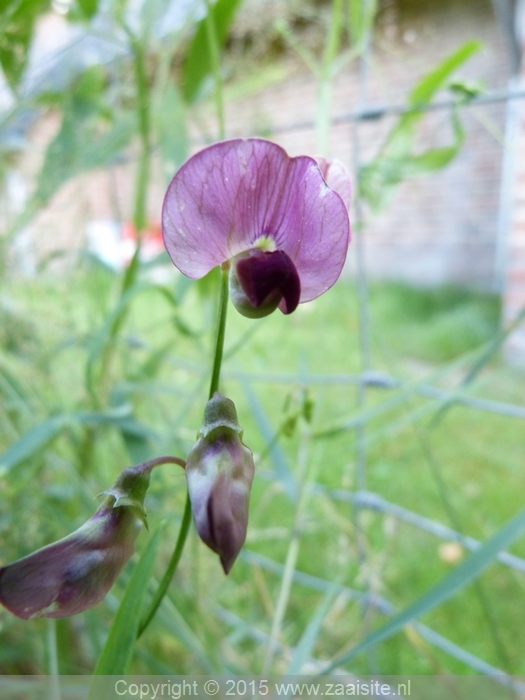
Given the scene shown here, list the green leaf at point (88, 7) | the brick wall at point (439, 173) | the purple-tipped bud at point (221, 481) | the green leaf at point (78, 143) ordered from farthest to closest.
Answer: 1. the brick wall at point (439, 173)
2. the green leaf at point (78, 143)
3. the green leaf at point (88, 7)
4. the purple-tipped bud at point (221, 481)

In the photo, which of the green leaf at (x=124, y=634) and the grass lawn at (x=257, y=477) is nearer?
the green leaf at (x=124, y=634)

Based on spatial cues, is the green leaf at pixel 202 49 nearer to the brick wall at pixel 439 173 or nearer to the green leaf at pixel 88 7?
the green leaf at pixel 88 7

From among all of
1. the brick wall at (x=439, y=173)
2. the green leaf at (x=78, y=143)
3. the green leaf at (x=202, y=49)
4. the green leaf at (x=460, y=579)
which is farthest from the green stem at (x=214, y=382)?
the brick wall at (x=439, y=173)

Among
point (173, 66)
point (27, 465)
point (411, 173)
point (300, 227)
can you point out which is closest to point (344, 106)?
point (173, 66)

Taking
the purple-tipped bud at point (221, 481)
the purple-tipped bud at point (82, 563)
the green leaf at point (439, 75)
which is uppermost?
the green leaf at point (439, 75)

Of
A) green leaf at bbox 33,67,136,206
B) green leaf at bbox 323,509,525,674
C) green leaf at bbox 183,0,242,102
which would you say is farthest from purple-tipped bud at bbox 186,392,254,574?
green leaf at bbox 33,67,136,206

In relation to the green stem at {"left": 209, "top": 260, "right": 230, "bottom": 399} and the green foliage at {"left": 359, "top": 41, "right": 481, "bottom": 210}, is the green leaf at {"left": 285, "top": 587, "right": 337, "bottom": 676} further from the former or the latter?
the green foliage at {"left": 359, "top": 41, "right": 481, "bottom": 210}

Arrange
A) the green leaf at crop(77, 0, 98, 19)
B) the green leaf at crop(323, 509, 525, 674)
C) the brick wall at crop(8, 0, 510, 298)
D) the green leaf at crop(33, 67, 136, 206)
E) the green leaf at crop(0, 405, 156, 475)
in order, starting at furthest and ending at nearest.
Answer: the brick wall at crop(8, 0, 510, 298)
the green leaf at crop(33, 67, 136, 206)
the green leaf at crop(77, 0, 98, 19)
the green leaf at crop(0, 405, 156, 475)
the green leaf at crop(323, 509, 525, 674)
